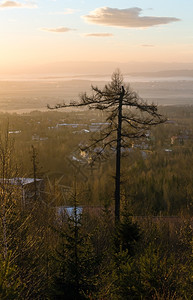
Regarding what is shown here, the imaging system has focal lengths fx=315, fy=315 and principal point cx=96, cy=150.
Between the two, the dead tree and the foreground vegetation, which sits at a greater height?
the dead tree

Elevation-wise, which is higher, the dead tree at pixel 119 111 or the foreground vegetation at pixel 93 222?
the dead tree at pixel 119 111

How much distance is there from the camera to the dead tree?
16.1 metres

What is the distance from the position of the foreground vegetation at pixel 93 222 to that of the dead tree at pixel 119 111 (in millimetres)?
728

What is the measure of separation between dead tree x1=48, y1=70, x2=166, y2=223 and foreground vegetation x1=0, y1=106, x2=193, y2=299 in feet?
2.39

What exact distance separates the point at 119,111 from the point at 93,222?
29.7 feet

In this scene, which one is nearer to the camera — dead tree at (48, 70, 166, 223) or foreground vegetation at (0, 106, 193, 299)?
foreground vegetation at (0, 106, 193, 299)

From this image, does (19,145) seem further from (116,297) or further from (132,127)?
(116,297)

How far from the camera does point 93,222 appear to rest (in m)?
21.8

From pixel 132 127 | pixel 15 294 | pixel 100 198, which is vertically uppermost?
pixel 132 127

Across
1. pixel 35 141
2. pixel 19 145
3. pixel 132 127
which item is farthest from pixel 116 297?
pixel 35 141

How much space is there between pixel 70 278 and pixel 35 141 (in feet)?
202

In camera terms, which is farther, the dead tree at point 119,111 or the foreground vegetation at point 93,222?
the dead tree at point 119,111

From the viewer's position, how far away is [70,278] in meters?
9.22

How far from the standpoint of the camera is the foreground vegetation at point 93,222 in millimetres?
8953
